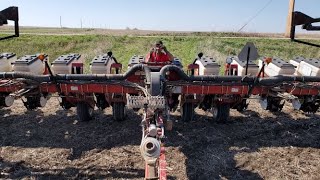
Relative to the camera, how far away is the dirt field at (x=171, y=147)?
6.73 m

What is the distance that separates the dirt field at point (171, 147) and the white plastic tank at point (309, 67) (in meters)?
1.36

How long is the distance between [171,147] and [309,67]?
4932mm

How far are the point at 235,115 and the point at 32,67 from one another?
5.91 metres

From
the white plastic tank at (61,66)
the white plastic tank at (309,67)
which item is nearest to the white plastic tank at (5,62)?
the white plastic tank at (61,66)

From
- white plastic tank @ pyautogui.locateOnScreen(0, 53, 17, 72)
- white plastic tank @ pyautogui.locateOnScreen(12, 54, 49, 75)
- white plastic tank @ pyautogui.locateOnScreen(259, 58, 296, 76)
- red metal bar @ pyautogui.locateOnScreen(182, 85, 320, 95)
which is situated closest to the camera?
red metal bar @ pyautogui.locateOnScreen(182, 85, 320, 95)

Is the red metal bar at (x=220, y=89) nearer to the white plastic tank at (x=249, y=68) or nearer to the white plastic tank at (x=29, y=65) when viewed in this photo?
the white plastic tank at (x=249, y=68)

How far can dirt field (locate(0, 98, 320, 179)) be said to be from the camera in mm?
6727

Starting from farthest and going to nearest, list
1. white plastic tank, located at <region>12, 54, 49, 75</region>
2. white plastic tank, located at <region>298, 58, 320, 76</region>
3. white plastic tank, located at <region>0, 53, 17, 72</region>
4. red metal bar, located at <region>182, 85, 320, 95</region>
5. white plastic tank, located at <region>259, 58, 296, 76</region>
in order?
1. white plastic tank, located at <region>0, 53, 17, 72</region>
2. white plastic tank, located at <region>298, 58, 320, 76</region>
3. white plastic tank, located at <region>259, 58, 296, 76</region>
4. white plastic tank, located at <region>12, 54, 49, 75</region>
5. red metal bar, located at <region>182, 85, 320, 95</region>

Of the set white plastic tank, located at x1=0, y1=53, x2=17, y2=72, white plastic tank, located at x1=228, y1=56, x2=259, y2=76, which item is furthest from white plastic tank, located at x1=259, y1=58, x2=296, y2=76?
white plastic tank, located at x1=0, y1=53, x2=17, y2=72

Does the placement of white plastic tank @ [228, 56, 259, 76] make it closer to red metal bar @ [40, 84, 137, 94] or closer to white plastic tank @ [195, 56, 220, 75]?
white plastic tank @ [195, 56, 220, 75]

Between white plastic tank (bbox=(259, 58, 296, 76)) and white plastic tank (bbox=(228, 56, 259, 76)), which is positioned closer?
white plastic tank (bbox=(259, 58, 296, 76))

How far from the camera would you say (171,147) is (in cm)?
780

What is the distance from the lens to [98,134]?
853 centimetres

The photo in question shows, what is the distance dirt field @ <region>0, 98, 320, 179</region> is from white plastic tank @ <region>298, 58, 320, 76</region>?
1.36 meters
